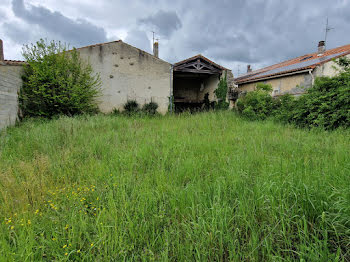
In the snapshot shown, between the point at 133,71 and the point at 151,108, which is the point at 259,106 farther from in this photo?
the point at 133,71

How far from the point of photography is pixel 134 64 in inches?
450

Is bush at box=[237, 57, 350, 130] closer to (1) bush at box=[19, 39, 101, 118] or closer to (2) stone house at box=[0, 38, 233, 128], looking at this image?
(2) stone house at box=[0, 38, 233, 128]

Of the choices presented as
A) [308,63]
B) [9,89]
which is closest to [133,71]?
[9,89]

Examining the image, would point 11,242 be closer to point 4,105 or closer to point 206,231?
point 206,231

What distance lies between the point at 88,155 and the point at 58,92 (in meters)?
6.46

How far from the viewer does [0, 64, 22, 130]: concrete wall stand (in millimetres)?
6047

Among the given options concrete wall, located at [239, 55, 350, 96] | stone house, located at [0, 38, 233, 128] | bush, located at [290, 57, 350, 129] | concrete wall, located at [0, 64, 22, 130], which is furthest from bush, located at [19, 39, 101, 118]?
concrete wall, located at [239, 55, 350, 96]

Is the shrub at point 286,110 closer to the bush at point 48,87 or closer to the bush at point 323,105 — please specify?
the bush at point 323,105

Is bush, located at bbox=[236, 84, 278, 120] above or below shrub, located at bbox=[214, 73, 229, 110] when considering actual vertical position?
below

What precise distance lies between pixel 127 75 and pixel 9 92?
6.39m

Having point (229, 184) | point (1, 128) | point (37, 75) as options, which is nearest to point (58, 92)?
point (37, 75)

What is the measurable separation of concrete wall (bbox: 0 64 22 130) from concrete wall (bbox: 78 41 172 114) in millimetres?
4260

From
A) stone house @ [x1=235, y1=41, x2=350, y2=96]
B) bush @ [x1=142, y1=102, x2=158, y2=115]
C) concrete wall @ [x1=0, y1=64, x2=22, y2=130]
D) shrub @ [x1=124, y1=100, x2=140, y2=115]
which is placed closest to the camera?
concrete wall @ [x1=0, y1=64, x2=22, y2=130]

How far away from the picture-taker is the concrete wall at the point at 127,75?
1086 centimetres
